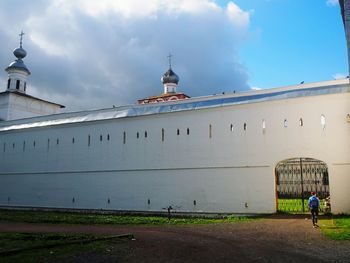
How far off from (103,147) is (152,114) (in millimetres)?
2907

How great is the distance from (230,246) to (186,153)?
7391 mm

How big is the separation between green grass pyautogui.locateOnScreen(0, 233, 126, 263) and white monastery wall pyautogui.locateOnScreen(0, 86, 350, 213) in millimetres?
6672

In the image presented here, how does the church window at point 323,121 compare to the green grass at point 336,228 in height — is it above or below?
above

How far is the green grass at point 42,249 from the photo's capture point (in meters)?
5.75

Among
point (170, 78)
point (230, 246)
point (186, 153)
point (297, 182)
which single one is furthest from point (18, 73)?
point (230, 246)

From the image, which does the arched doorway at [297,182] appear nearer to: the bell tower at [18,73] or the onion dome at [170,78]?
the onion dome at [170,78]

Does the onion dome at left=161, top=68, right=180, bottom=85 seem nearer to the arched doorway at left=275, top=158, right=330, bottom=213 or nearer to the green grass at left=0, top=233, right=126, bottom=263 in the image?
the arched doorway at left=275, top=158, right=330, bottom=213

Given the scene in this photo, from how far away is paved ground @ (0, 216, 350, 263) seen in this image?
593 centimetres

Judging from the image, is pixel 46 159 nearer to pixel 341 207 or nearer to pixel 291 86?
pixel 291 86

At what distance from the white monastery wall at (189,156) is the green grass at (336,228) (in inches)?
57.1

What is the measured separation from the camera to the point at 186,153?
46.8ft

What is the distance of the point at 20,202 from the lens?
1866cm

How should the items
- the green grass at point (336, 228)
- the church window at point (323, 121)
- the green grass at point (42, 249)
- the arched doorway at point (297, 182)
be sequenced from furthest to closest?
the arched doorway at point (297, 182) < the church window at point (323, 121) < the green grass at point (336, 228) < the green grass at point (42, 249)

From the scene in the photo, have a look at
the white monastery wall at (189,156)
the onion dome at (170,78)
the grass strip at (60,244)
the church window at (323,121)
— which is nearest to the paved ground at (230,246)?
the grass strip at (60,244)
